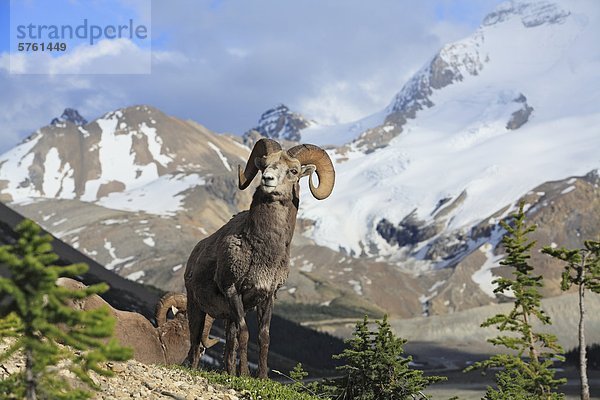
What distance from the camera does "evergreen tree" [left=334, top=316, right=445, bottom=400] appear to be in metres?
17.0

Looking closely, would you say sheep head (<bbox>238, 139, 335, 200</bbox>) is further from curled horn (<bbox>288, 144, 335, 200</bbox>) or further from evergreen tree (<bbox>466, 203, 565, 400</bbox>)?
evergreen tree (<bbox>466, 203, 565, 400</bbox>)

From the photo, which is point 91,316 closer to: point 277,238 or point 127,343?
point 277,238

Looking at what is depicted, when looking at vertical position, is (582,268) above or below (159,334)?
above

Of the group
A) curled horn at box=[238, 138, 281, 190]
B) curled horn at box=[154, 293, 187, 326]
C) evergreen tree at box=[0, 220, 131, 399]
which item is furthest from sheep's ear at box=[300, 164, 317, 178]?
evergreen tree at box=[0, 220, 131, 399]

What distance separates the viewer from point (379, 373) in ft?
56.6

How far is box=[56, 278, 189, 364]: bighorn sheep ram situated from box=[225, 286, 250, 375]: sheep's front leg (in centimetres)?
324

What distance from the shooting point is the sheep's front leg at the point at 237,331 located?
16.0 metres

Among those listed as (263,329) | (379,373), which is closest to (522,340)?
(379,373)

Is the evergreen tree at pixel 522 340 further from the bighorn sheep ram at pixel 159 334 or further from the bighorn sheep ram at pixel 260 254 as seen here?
the bighorn sheep ram at pixel 260 254

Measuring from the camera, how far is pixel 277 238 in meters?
16.5

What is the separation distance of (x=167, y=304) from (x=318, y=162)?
6.49m

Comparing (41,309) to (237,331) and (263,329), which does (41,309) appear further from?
(263,329)

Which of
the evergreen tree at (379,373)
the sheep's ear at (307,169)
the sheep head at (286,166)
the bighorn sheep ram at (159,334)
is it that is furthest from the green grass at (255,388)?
the bighorn sheep ram at (159,334)

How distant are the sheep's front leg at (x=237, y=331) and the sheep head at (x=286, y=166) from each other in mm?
2212
